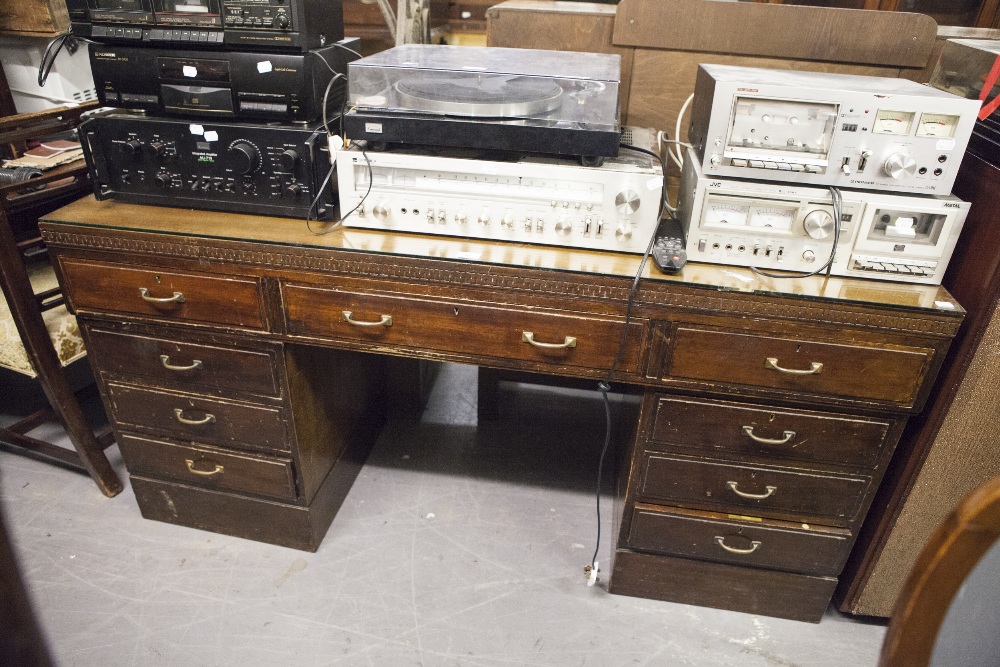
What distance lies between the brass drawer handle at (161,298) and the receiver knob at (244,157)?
0.27 meters

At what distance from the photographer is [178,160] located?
1.25 m

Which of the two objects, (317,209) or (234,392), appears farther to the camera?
(234,392)

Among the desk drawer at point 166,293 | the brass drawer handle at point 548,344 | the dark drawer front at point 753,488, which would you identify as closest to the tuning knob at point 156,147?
the desk drawer at point 166,293

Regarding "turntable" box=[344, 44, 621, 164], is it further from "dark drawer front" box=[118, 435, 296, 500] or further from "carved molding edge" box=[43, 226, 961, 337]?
"dark drawer front" box=[118, 435, 296, 500]

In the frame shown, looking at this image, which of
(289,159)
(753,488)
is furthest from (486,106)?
(753,488)

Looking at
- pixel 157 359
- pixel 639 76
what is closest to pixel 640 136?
pixel 639 76

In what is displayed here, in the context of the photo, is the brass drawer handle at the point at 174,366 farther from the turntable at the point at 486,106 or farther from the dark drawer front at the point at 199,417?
the turntable at the point at 486,106

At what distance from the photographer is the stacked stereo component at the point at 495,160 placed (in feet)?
3.63

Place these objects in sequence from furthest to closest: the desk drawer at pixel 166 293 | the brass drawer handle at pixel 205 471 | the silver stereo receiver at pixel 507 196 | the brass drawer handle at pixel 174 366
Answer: the brass drawer handle at pixel 205 471
the brass drawer handle at pixel 174 366
the desk drawer at pixel 166 293
the silver stereo receiver at pixel 507 196

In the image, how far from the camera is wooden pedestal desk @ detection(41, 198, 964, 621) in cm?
109

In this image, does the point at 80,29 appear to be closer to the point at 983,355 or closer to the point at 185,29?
the point at 185,29

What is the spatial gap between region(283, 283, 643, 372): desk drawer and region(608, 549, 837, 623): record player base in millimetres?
509

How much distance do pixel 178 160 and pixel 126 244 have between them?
19cm

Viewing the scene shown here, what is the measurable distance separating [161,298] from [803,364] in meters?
1.21
